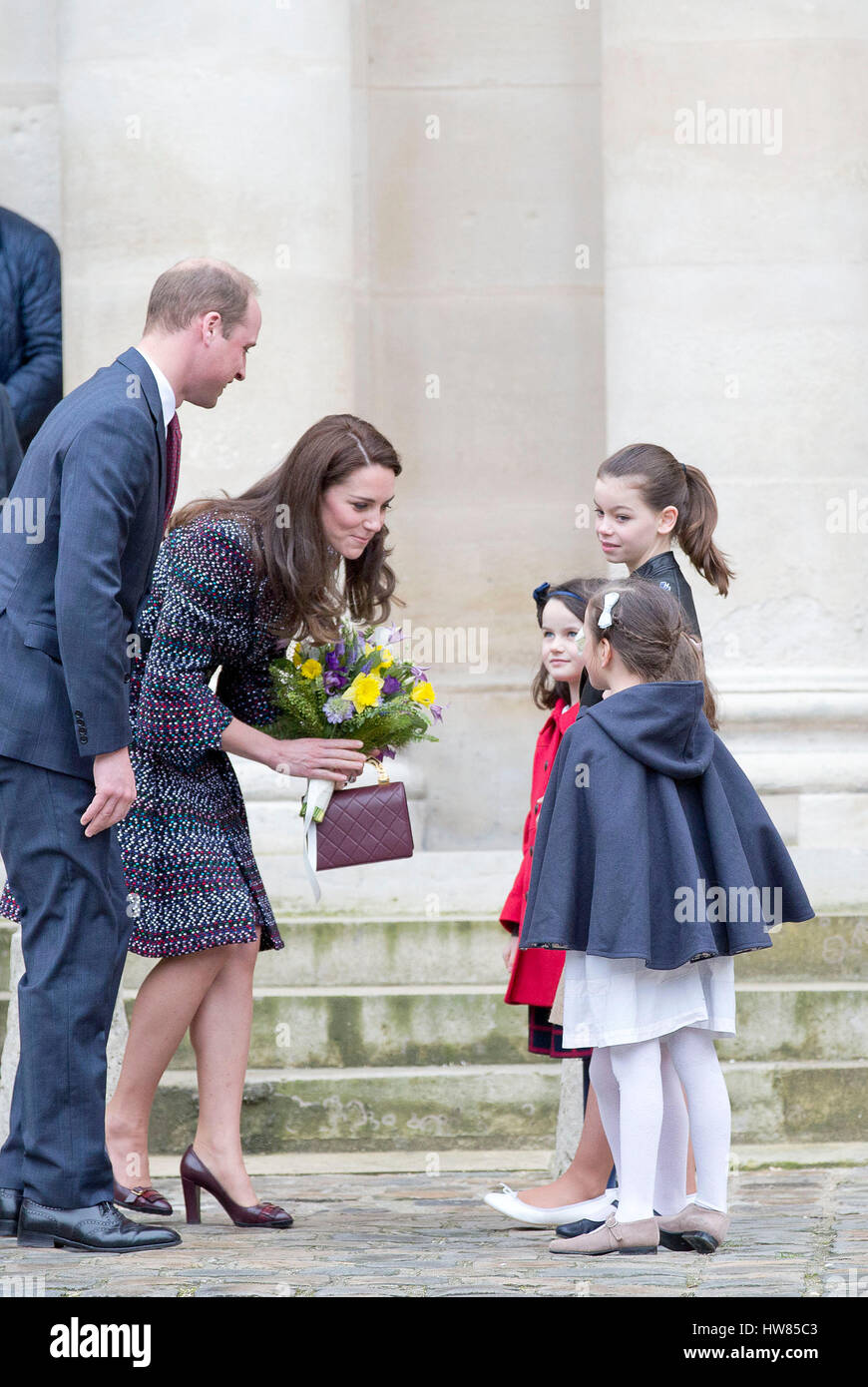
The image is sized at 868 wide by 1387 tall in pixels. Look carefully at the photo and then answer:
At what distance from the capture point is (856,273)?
23.0ft

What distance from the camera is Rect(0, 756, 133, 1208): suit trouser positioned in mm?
3756

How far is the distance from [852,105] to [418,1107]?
12.8ft

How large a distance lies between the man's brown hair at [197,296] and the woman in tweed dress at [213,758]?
0.41 meters

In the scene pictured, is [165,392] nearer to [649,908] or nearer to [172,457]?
[172,457]

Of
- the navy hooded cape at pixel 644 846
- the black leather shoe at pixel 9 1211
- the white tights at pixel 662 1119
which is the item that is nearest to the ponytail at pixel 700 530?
→ the navy hooded cape at pixel 644 846

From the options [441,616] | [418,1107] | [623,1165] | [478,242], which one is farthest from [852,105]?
[623,1165]

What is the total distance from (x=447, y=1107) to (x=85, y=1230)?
84.2 inches

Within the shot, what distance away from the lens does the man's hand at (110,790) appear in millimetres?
3719

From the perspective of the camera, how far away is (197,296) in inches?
158

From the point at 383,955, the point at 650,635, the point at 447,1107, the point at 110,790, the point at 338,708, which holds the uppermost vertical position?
the point at 650,635

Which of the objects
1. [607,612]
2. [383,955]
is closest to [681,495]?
[607,612]

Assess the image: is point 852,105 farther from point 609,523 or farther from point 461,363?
point 609,523

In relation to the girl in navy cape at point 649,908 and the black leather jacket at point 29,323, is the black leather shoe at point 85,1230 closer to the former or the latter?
the girl in navy cape at point 649,908

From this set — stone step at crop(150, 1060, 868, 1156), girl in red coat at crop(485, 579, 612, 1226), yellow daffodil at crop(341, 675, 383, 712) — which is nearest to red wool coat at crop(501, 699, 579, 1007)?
girl in red coat at crop(485, 579, 612, 1226)
